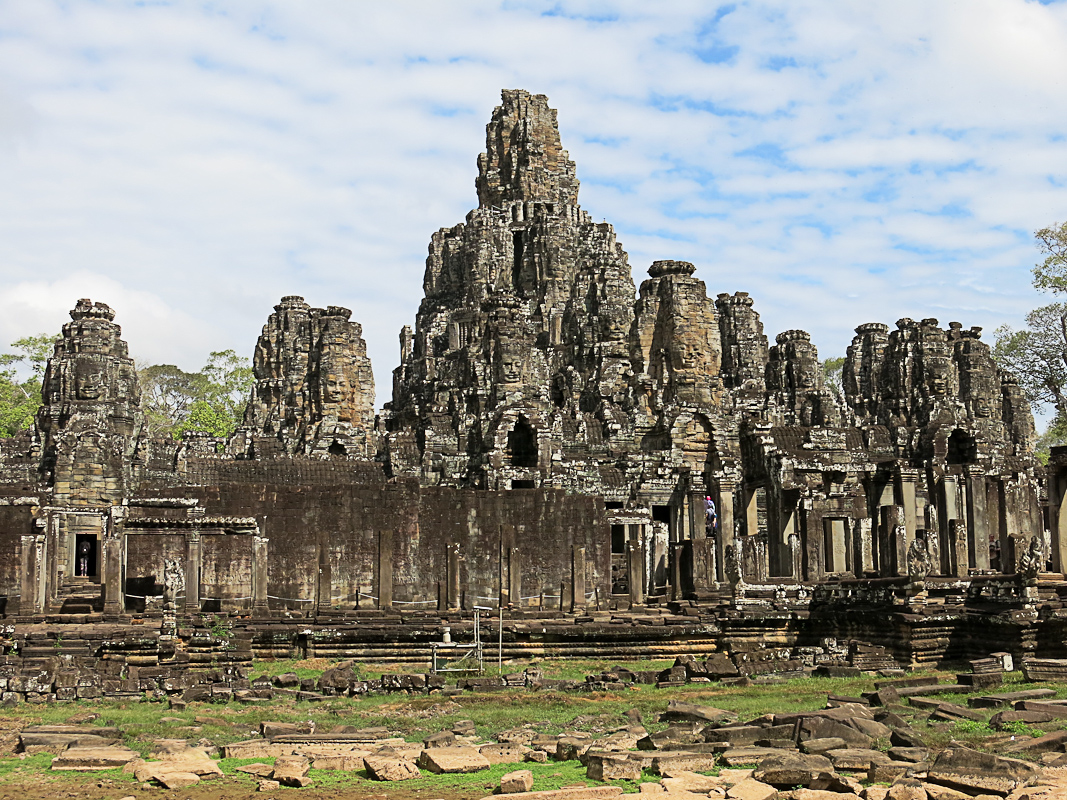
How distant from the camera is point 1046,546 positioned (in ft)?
113

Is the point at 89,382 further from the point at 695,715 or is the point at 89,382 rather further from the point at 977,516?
the point at 695,715

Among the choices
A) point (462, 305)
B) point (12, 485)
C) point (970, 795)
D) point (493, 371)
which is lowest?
point (970, 795)

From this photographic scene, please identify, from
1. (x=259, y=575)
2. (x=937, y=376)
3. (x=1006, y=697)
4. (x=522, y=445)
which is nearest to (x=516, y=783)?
(x=1006, y=697)

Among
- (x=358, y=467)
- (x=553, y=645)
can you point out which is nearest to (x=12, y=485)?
(x=358, y=467)

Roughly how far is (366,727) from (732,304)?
51407 mm

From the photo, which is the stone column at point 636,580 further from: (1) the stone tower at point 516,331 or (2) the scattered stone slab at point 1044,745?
(2) the scattered stone slab at point 1044,745

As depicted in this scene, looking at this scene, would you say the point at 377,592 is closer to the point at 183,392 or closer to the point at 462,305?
the point at 462,305

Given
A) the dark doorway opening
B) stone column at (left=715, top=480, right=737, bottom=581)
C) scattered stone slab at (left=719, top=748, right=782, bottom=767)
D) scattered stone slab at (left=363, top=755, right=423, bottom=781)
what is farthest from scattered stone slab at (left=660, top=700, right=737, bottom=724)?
the dark doorway opening

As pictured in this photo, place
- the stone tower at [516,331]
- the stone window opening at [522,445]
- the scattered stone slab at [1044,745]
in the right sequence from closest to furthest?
the scattered stone slab at [1044,745] → the stone window opening at [522,445] → the stone tower at [516,331]

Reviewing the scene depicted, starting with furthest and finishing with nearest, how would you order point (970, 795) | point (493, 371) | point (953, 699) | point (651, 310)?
point (651, 310) → point (493, 371) → point (953, 699) → point (970, 795)

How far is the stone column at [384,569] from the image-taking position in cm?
2373

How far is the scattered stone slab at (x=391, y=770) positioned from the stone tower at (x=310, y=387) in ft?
101

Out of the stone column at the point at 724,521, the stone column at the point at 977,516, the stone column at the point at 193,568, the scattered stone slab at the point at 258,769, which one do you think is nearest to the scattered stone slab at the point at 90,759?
the scattered stone slab at the point at 258,769

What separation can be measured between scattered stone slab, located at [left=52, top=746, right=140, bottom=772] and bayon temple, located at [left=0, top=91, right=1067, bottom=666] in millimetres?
7773
